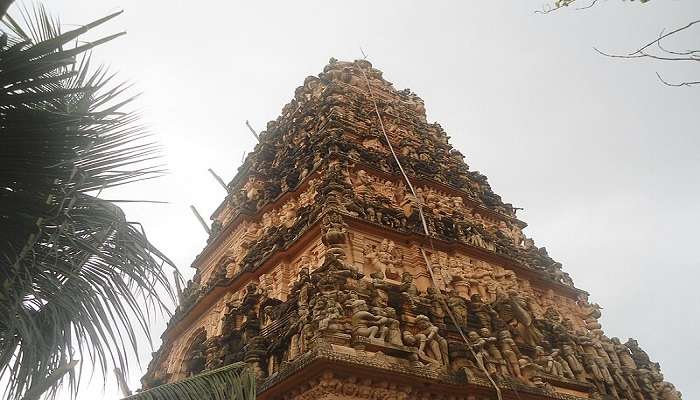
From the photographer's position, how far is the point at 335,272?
22.9 feet

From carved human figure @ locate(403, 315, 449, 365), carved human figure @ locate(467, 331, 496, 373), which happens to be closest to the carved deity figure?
carved human figure @ locate(467, 331, 496, 373)

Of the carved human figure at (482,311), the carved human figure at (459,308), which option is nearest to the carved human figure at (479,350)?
the carved human figure at (459,308)

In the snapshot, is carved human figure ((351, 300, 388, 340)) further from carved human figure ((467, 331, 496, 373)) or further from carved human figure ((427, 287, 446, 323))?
carved human figure ((467, 331, 496, 373))

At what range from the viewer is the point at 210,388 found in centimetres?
397

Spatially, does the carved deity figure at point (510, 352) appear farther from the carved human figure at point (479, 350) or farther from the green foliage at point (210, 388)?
the green foliage at point (210, 388)

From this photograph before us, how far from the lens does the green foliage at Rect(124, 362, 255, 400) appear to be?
3728 millimetres

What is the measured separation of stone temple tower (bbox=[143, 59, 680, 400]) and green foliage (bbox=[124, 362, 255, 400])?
25.5 inches

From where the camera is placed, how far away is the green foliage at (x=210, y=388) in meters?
3.73

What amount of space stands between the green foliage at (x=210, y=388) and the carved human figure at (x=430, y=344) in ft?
8.96

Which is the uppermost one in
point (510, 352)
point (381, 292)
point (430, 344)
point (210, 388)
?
point (381, 292)

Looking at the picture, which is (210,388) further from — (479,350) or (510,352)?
(510,352)

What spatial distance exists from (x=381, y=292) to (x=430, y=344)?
1.07m

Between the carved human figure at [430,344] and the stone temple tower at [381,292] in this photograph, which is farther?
the carved human figure at [430,344]

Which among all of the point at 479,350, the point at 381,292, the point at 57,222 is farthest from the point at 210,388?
the point at 479,350
